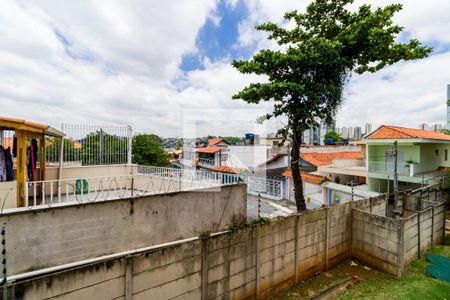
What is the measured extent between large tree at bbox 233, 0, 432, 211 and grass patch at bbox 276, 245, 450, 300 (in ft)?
13.8

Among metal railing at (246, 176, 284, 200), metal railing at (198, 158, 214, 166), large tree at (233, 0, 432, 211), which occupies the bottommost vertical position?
metal railing at (246, 176, 284, 200)

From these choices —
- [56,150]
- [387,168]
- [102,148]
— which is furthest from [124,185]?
[387,168]

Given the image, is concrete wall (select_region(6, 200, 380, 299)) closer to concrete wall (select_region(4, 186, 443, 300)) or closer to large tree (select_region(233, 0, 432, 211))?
concrete wall (select_region(4, 186, 443, 300))

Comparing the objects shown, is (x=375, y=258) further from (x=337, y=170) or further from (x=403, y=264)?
(x=337, y=170)

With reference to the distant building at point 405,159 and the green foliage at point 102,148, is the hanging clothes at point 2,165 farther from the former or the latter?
the distant building at point 405,159

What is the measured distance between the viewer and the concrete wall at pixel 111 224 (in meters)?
3.85

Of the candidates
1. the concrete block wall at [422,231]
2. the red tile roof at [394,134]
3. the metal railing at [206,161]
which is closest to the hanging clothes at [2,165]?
the concrete block wall at [422,231]

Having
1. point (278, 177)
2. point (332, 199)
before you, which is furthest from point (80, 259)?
point (278, 177)

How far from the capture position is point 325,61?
6.78 meters

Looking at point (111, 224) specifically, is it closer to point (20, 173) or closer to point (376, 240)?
point (20, 173)

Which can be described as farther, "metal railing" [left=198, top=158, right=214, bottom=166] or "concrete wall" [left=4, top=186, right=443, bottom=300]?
"metal railing" [left=198, top=158, right=214, bottom=166]

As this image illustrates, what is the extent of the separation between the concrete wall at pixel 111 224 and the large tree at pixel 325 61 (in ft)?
10.3

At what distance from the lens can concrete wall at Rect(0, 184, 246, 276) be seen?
385 centimetres

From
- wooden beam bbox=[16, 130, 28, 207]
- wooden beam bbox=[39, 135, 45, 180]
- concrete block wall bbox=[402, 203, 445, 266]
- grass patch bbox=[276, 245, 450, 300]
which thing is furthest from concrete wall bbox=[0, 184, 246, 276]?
concrete block wall bbox=[402, 203, 445, 266]
